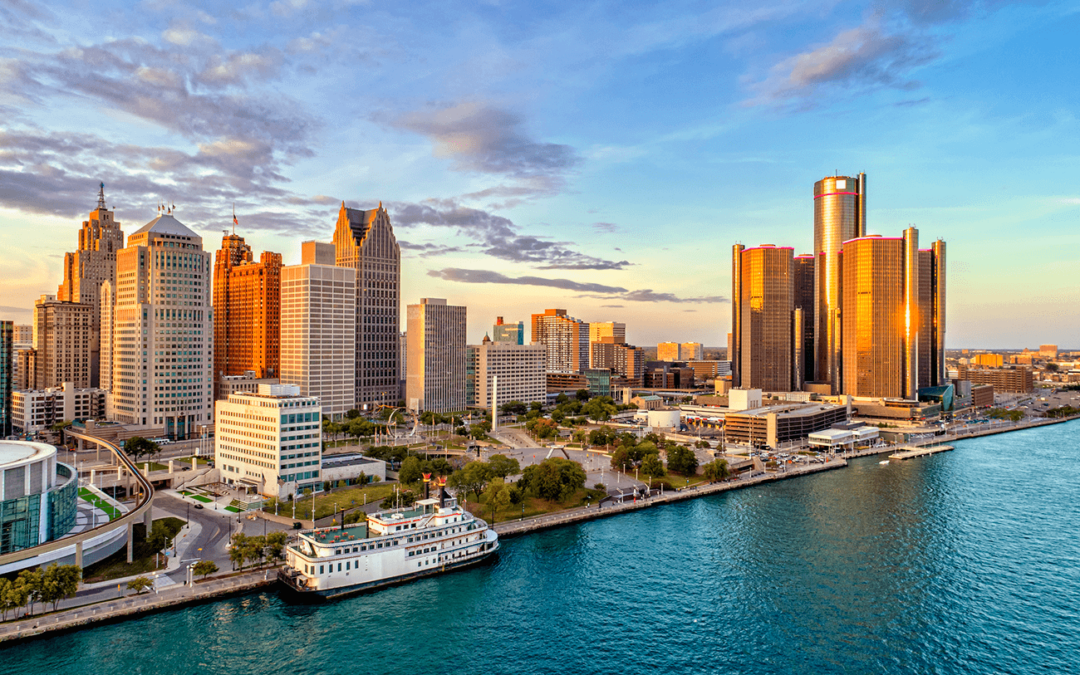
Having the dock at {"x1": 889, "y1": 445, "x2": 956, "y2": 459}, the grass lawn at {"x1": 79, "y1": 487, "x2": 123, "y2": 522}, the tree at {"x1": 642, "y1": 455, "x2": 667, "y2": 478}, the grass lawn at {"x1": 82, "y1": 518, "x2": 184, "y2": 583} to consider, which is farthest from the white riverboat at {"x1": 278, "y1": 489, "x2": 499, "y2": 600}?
the dock at {"x1": 889, "y1": 445, "x2": 956, "y2": 459}

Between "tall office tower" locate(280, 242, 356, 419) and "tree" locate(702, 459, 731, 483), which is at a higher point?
"tall office tower" locate(280, 242, 356, 419)

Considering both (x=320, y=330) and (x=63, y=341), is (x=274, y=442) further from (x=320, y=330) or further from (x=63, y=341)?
(x=63, y=341)

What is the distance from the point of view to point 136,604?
211 ft

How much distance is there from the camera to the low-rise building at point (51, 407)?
151875 millimetres

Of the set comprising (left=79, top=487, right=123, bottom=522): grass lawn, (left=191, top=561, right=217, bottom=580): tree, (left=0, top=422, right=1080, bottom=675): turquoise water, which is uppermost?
(left=79, top=487, right=123, bottom=522): grass lawn

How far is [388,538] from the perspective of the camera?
76062mm

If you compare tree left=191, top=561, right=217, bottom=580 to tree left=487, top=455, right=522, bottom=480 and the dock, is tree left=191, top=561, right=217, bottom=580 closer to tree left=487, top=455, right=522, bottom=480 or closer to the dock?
tree left=487, top=455, right=522, bottom=480

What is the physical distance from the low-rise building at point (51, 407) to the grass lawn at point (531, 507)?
112 m

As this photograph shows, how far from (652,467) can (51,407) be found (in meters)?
137

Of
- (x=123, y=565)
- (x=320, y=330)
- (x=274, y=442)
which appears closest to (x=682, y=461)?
(x=274, y=442)

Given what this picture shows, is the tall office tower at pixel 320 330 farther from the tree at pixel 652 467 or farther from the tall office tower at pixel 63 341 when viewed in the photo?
the tree at pixel 652 467

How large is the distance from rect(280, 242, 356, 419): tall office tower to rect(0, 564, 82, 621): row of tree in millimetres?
124713

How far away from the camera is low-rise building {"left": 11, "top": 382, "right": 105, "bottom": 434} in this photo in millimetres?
151875

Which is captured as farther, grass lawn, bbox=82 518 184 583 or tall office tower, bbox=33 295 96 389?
tall office tower, bbox=33 295 96 389
